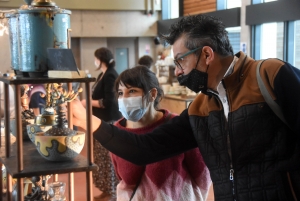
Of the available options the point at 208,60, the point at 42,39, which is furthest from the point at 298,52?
the point at 42,39

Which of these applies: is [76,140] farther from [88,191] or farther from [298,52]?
[298,52]

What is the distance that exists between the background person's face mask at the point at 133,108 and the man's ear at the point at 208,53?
925 millimetres

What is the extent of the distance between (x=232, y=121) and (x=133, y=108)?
3.62ft

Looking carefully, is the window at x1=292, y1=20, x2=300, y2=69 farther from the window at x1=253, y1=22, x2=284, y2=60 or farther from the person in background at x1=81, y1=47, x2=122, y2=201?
the person in background at x1=81, y1=47, x2=122, y2=201

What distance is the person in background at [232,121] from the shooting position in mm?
1821

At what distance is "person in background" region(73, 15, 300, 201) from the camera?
182 centimetres

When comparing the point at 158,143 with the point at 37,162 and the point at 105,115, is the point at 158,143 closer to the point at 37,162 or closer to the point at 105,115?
the point at 37,162

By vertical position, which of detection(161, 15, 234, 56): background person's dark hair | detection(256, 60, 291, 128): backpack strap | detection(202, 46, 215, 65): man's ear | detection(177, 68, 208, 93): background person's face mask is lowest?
detection(256, 60, 291, 128): backpack strap

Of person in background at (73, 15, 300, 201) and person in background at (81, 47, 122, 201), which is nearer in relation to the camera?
person in background at (73, 15, 300, 201)

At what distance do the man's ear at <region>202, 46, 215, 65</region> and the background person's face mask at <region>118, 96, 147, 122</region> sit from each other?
0.92m

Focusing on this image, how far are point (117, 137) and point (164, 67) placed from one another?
7357 millimetres

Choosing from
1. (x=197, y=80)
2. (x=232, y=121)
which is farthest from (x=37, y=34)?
(x=232, y=121)

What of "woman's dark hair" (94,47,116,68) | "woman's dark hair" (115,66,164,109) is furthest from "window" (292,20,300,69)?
"woman's dark hair" (115,66,164,109)

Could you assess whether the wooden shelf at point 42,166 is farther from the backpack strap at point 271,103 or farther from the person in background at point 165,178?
the person in background at point 165,178
